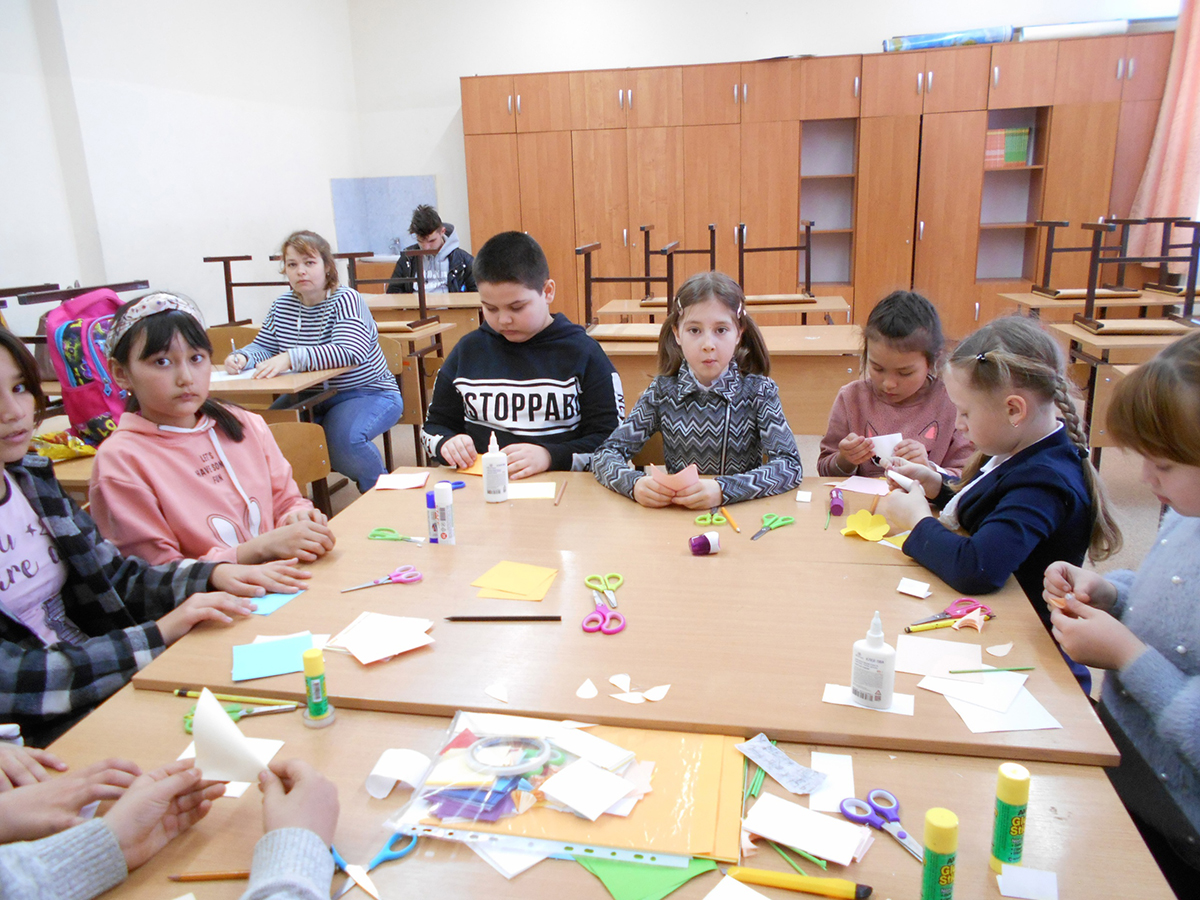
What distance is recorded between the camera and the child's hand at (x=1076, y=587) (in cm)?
122

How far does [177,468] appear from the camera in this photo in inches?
66.6

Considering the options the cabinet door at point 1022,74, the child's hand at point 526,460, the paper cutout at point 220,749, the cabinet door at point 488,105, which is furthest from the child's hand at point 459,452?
the cabinet door at point 1022,74

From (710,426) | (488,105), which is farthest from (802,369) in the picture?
(488,105)

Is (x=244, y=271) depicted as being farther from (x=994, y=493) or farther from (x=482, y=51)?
(x=994, y=493)

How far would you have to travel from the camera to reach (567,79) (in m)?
6.47

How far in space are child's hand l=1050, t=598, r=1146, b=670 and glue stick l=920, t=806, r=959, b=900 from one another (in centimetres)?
53

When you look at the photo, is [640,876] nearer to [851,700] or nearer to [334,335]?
[851,700]

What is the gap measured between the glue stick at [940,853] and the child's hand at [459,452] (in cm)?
149

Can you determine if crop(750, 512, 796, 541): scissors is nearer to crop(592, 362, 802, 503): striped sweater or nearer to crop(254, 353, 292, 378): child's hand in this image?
crop(592, 362, 802, 503): striped sweater

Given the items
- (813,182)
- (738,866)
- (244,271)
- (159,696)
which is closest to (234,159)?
(244,271)

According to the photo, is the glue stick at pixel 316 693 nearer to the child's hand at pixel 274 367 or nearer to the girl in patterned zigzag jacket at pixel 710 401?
the girl in patterned zigzag jacket at pixel 710 401

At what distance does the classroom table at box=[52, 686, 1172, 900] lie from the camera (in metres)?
0.74

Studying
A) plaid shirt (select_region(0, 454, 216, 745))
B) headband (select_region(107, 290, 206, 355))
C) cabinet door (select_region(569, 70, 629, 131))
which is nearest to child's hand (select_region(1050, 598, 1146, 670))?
plaid shirt (select_region(0, 454, 216, 745))

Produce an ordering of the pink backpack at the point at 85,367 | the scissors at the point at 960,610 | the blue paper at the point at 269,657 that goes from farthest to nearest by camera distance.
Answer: the pink backpack at the point at 85,367
the scissors at the point at 960,610
the blue paper at the point at 269,657
